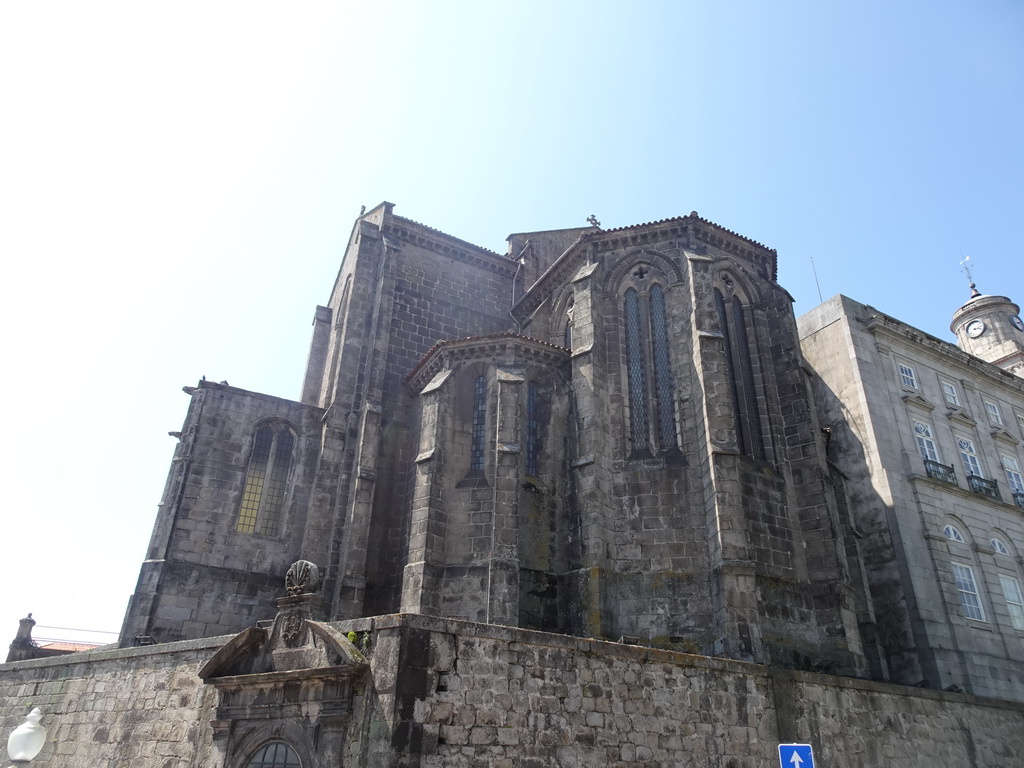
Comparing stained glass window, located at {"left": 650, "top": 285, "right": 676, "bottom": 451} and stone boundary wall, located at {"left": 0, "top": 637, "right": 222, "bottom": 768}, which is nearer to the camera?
stone boundary wall, located at {"left": 0, "top": 637, "right": 222, "bottom": 768}

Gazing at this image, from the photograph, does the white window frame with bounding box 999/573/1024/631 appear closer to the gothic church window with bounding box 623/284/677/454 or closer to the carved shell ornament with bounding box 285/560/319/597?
the gothic church window with bounding box 623/284/677/454

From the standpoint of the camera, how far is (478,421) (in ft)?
62.0

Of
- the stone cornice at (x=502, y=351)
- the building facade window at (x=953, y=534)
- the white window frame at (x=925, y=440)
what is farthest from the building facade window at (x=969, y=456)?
the stone cornice at (x=502, y=351)

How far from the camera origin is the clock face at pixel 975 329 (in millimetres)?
38631

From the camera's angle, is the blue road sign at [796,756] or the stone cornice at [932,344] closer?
the blue road sign at [796,756]

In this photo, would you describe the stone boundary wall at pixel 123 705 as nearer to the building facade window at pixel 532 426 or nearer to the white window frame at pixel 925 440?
the building facade window at pixel 532 426

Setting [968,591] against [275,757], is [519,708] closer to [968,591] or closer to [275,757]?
[275,757]

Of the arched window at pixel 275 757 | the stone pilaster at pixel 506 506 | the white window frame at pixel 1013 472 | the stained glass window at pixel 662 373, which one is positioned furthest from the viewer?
the white window frame at pixel 1013 472

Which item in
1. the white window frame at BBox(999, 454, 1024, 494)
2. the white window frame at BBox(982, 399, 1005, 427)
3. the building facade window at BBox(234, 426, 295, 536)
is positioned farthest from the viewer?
the white window frame at BBox(982, 399, 1005, 427)

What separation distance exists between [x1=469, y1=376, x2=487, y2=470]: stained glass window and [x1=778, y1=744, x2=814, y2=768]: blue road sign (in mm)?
10996

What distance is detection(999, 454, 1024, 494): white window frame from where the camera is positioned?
2466cm

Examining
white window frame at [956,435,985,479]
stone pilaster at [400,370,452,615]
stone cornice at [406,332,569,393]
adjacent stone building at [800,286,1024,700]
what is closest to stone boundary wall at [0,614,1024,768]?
adjacent stone building at [800,286,1024,700]

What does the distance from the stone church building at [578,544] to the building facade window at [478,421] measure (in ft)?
0.26

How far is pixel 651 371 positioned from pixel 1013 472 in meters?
15.2
